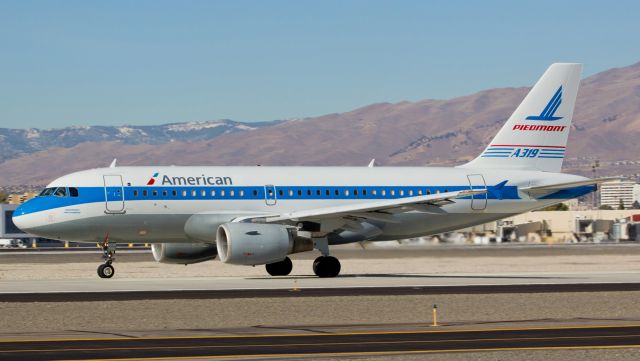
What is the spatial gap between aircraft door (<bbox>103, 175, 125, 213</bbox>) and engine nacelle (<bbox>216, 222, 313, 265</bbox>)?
14.2 feet

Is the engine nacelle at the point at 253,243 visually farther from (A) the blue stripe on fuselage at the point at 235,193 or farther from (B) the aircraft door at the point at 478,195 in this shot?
(B) the aircraft door at the point at 478,195

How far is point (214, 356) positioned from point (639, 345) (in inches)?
350

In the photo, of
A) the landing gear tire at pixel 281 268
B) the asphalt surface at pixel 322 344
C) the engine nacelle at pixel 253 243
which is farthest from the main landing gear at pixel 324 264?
the asphalt surface at pixel 322 344

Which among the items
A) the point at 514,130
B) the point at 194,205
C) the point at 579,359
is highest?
the point at 514,130

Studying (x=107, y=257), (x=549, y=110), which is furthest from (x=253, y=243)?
(x=549, y=110)

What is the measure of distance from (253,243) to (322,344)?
65.9 feet

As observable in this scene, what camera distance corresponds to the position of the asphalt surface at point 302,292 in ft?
119

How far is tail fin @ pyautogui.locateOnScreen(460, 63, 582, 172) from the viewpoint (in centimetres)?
5434

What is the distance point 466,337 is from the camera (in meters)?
26.0

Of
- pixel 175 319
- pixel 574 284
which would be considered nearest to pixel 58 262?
pixel 574 284

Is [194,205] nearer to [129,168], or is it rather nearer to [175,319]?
[129,168]

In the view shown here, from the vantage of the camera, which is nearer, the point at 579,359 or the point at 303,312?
the point at 579,359

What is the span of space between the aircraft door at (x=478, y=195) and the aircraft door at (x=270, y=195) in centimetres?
902

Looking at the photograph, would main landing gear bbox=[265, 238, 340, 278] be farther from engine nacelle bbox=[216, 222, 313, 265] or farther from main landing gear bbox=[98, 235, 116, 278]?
main landing gear bbox=[98, 235, 116, 278]
